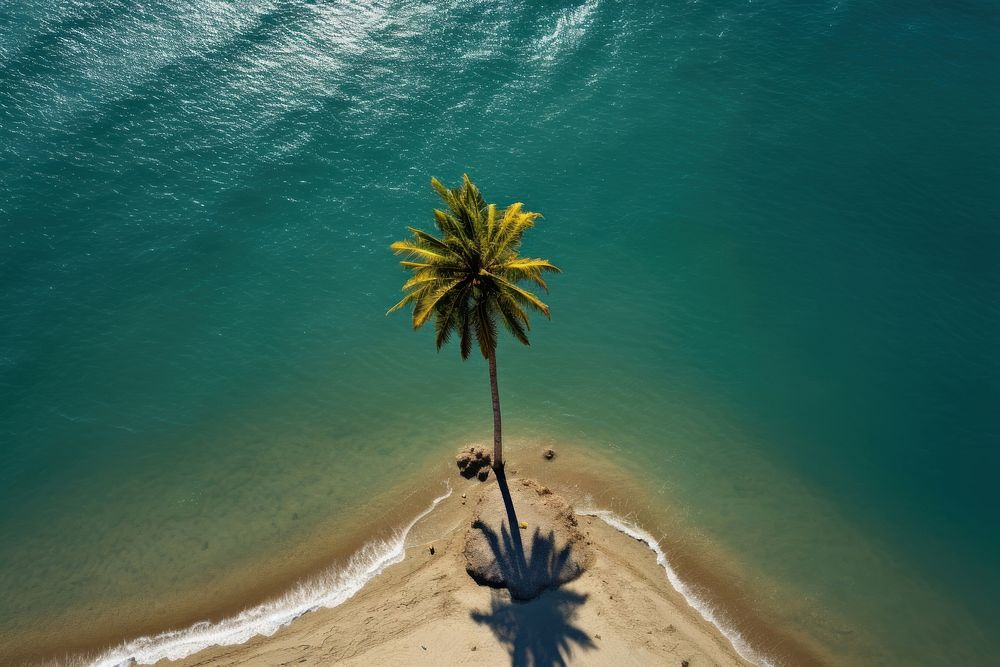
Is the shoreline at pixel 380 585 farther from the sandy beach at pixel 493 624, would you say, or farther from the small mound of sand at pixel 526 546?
the small mound of sand at pixel 526 546

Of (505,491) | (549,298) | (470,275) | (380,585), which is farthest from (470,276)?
(549,298)

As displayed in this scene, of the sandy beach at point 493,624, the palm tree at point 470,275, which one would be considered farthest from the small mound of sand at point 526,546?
the palm tree at point 470,275

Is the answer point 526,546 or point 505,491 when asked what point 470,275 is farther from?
point 526,546

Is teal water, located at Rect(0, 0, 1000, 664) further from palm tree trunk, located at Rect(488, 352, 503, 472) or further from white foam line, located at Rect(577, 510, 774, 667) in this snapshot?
palm tree trunk, located at Rect(488, 352, 503, 472)

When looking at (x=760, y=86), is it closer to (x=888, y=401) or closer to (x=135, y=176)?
(x=888, y=401)

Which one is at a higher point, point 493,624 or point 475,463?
point 475,463

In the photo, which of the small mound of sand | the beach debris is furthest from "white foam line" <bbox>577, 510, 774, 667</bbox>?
the beach debris

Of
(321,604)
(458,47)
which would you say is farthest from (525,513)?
(458,47)
